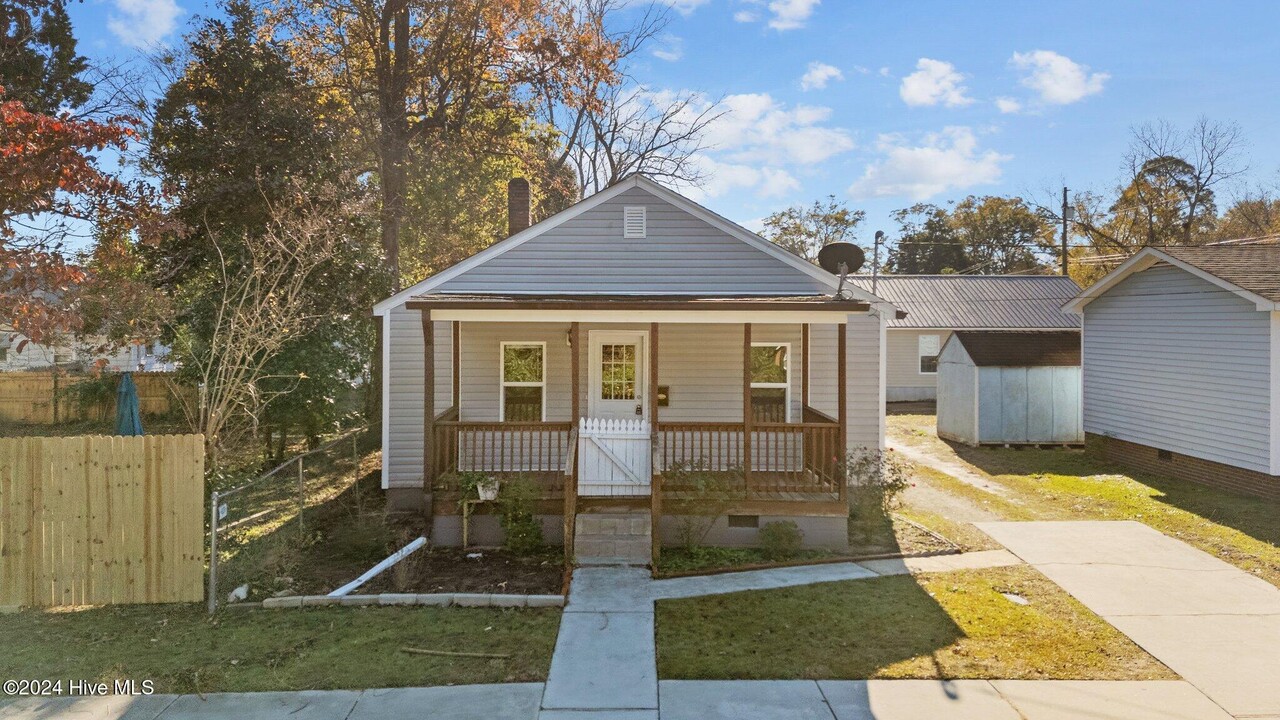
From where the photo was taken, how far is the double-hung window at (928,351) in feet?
88.1

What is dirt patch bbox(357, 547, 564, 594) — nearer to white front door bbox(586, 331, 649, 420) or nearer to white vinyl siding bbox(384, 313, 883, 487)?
white vinyl siding bbox(384, 313, 883, 487)

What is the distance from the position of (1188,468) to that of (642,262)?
36.6ft

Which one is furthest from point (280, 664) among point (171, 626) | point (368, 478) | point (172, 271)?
point (172, 271)

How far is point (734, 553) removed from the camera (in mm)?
9031

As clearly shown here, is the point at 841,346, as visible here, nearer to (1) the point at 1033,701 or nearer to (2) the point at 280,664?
(1) the point at 1033,701

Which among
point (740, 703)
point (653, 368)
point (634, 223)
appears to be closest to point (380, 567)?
point (653, 368)

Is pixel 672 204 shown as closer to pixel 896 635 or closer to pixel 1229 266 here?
pixel 896 635

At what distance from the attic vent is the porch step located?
5158mm

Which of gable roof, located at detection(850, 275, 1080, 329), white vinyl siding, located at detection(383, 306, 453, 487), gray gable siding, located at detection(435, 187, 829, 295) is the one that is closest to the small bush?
gray gable siding, located at detection(435, 187, 829, 295)

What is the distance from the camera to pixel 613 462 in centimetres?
923

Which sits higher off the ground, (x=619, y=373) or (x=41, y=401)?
(x=619, y=373)

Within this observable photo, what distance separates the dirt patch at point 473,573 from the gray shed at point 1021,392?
12.2 m

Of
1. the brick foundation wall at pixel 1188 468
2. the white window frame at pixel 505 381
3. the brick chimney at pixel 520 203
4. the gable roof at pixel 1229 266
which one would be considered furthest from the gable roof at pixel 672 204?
the brick foundation wall at pixel 1188 468

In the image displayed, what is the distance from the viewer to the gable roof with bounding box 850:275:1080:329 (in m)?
27.2
